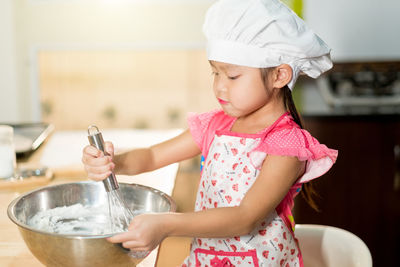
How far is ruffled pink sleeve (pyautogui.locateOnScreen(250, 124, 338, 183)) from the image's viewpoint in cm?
103

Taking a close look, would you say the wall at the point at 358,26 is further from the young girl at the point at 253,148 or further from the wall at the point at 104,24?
the young girl at the point at 253,148

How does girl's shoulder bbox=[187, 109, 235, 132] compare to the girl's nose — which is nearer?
the girl's nose

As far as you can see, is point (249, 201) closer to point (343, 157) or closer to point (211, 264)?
point (211, 264)

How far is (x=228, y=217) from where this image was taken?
96 centimetres

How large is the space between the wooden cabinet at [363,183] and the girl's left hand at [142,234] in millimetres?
1433

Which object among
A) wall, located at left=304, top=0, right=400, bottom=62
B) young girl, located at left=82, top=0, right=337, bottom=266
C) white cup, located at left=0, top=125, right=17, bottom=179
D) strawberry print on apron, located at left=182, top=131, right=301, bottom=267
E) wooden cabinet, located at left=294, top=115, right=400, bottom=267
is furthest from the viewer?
wall, located at left=304, top=0, right=400, bottom=62

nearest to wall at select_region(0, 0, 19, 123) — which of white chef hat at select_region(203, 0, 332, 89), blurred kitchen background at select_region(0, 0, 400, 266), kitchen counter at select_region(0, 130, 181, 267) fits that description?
blurred kitchen background at select_region(0, 0, 400, 266)

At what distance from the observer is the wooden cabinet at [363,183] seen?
88.1 inches

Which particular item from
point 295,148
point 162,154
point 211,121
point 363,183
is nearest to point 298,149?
point 295,148

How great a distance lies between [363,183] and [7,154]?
144cm

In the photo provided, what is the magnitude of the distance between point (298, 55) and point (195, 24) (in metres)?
1.90

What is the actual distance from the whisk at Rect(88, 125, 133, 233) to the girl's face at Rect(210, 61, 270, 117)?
9.6 inches

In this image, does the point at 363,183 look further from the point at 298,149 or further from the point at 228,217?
the point at 228,217

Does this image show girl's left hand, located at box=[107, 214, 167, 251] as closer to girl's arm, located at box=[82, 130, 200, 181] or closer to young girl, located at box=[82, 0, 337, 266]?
young girl, located at box=[82, 0, 337, 266]
